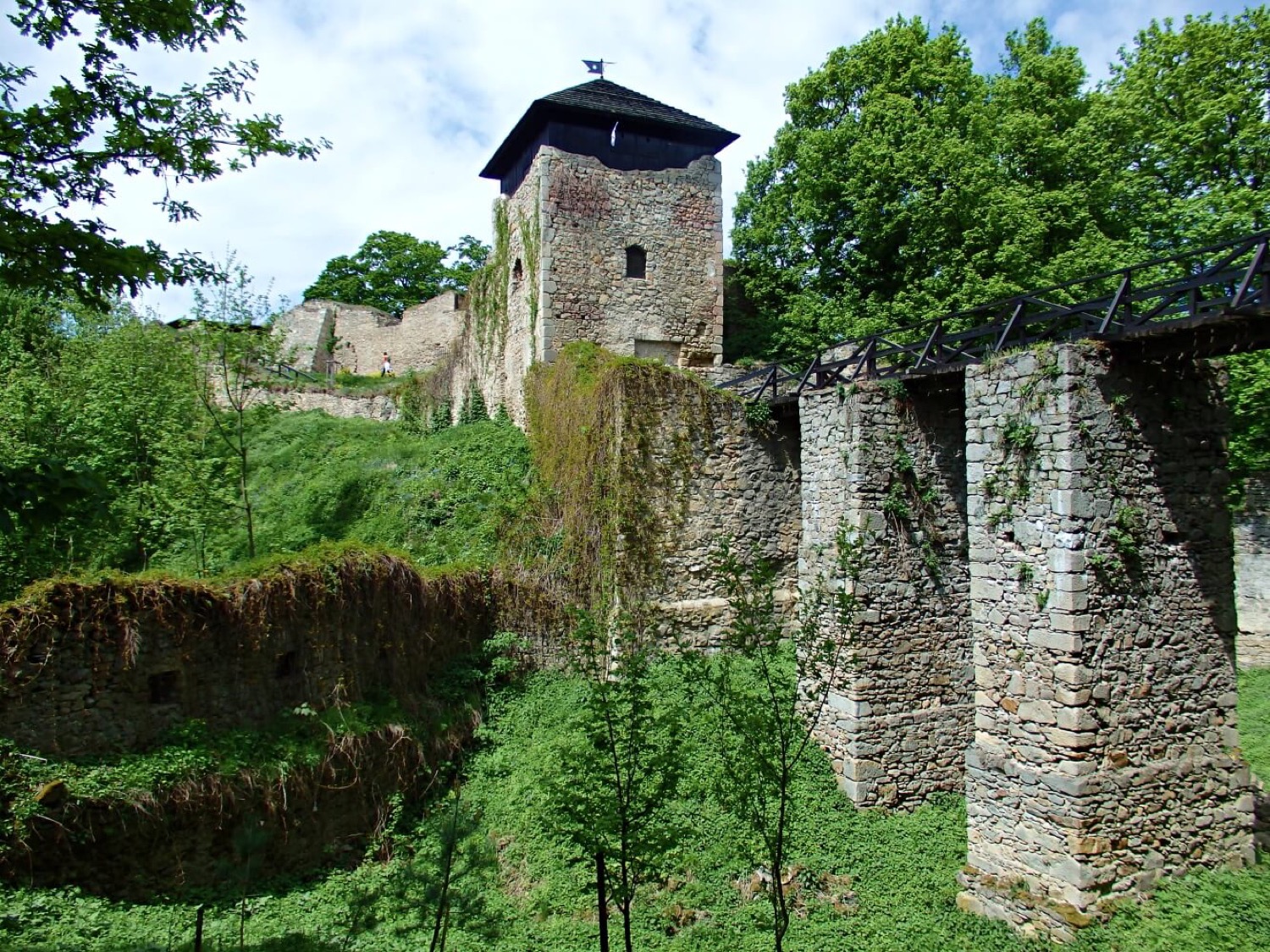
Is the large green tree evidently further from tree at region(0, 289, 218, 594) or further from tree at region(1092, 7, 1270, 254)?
tree at region(0, 289, 218, 594)

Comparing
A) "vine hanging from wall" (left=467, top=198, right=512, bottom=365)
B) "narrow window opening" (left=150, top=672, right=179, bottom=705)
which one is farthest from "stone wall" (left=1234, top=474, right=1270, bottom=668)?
"narrow window opening" (left=150, top=672, right=179, bottom=705)

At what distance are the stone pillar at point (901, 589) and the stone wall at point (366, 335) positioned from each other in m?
19.4

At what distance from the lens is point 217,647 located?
958cm

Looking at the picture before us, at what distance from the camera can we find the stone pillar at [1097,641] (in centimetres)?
735

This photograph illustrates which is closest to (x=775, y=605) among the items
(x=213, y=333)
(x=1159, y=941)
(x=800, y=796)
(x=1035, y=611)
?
(x=800, y=796)

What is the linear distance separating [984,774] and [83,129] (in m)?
9.40

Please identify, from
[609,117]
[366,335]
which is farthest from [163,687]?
[366,335]

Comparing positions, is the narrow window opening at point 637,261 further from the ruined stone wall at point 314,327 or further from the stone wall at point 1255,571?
the ruined stone wall at point 314,327

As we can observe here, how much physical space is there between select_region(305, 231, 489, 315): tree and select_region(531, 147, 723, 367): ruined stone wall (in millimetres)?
24645

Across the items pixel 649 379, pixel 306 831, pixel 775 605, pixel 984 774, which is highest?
pixel 649 379

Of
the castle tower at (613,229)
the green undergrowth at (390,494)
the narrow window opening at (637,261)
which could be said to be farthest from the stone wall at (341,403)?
the narrow window opening at (637,261)

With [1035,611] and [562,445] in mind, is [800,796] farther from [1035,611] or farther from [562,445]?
[562,445]

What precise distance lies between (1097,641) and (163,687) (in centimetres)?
1000

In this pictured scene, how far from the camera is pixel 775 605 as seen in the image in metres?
12.5
